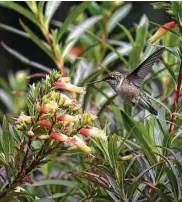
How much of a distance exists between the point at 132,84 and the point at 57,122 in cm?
56

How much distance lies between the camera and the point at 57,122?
5.32 feet

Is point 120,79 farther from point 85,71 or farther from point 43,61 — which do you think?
point 43,61

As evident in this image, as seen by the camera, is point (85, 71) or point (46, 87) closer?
point (46, 87)

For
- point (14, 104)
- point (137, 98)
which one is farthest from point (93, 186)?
point (14, 104)

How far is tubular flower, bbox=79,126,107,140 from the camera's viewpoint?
1.64m

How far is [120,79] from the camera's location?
2082 mm

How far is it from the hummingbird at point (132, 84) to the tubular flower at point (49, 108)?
51 cm

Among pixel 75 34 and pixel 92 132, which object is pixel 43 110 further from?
pixel 75 34

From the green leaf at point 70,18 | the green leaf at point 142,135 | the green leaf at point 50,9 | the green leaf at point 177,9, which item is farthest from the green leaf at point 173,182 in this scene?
the green leaf at point 50,9

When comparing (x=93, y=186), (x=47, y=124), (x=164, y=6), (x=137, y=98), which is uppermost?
(x=164, y=6)

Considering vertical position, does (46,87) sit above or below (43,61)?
above

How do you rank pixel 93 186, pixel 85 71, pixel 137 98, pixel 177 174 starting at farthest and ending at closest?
1. pixel 85 71
2. pixel 137 98
3. pixel 93 186
4. pixel 177 174

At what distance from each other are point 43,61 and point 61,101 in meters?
6.14

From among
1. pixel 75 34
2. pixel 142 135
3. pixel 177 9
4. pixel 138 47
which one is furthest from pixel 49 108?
pixel 75 34
